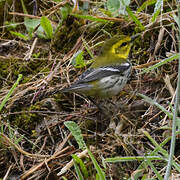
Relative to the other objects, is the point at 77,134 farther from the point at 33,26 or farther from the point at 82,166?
the point at 33,26

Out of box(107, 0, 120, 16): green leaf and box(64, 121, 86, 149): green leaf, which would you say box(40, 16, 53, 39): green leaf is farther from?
box(64, 121, 86, 149): green leaf

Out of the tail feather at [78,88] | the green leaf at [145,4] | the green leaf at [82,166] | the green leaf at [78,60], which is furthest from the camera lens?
the green leaf at [145,4]

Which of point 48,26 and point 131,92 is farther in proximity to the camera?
point 48,26

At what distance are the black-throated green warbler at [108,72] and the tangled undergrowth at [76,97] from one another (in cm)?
12

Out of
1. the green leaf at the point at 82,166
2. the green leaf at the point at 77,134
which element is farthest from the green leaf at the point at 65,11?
the green leaf at the point at 82,166

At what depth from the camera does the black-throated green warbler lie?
128 inches

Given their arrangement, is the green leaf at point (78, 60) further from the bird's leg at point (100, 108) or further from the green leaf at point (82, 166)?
the green leaf at point (82, 166)

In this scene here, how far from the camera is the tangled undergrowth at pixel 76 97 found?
2.74 metres

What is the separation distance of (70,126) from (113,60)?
1.08 m

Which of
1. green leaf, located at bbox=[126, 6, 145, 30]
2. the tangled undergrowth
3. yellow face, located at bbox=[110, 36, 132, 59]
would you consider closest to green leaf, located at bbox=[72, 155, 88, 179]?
the tangled undergrowth

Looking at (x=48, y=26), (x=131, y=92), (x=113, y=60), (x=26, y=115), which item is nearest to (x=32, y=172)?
(x=26, y=115)

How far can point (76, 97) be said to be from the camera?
3.42 m

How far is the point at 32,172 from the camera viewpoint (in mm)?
2697

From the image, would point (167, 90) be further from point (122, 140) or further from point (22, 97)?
point (22, 97)
